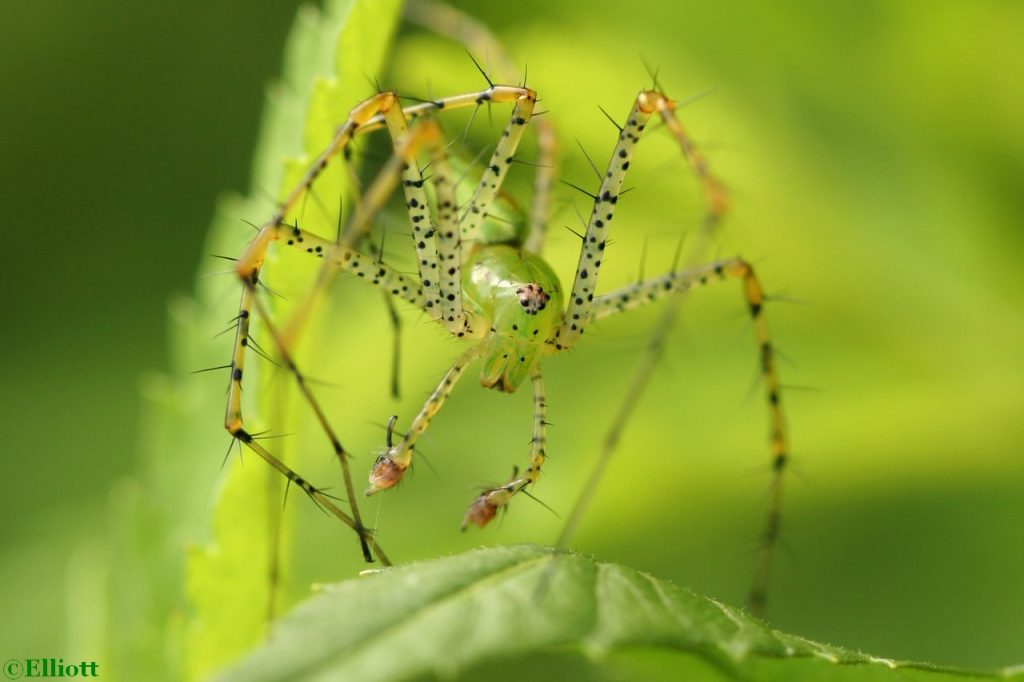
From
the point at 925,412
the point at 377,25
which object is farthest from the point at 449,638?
the point at 925,412

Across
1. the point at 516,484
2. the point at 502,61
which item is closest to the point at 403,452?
the point at 516,484

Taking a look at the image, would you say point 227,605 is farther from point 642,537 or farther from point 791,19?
point 791,19

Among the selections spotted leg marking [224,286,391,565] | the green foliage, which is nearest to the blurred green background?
the green foliage

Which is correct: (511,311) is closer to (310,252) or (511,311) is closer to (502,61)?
(310,252)

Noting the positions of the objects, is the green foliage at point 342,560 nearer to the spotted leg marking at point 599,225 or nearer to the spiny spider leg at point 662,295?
the spiny spider leg at point 662,295

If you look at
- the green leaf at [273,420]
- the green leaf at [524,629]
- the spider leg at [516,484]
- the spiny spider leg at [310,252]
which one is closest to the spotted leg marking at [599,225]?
the spider leg at [516,484]

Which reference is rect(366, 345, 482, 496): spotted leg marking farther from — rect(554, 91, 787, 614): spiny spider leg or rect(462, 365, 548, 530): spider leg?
rect(554, 91, 787, 614): spiny spider leg
